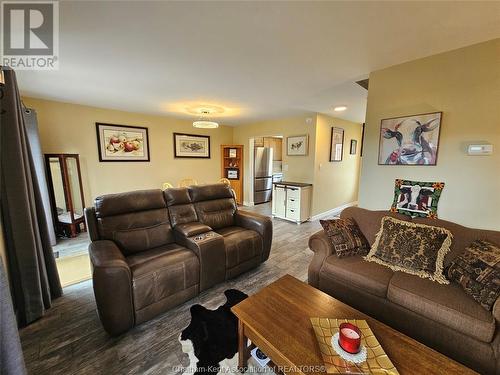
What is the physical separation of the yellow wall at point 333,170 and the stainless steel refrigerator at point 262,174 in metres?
1.92

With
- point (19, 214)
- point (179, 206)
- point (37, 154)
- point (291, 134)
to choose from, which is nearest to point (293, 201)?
point (291, 134)

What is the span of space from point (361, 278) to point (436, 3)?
1.94 m

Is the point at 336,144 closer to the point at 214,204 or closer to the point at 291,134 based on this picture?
the point at 291,134

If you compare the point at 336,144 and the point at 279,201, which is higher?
the point at 336,144

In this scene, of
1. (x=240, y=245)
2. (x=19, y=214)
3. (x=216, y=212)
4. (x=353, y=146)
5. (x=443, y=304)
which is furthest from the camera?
(x=353, y=146)

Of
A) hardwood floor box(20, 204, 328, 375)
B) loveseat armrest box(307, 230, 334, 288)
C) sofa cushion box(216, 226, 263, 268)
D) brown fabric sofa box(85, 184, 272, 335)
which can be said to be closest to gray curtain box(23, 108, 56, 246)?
hardwood floor box(20, 204, 328, 375)

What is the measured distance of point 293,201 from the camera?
4469 mm

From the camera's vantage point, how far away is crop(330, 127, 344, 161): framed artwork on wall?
15.7ft

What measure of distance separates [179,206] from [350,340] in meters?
2.11

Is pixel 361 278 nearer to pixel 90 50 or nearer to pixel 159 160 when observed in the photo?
pixel 90 50

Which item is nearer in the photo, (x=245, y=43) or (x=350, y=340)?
(x=350, y=340)

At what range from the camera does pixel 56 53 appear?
74.4 inches

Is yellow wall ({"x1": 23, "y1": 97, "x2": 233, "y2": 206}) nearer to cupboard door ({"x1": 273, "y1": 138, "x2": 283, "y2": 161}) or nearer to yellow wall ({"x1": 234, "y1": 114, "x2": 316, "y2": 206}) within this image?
yellow wall ({"x1": 234, "y1": 114, "x2": 316, "y2": 206})

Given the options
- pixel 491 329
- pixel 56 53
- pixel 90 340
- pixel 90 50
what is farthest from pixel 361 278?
pixel 56 53
